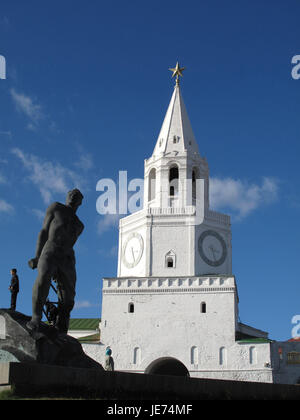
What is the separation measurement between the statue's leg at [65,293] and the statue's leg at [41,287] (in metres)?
0.59

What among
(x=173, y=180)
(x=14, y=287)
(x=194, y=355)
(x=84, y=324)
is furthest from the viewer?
(x=84, y=324)

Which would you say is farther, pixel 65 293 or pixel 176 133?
pixel 176 133

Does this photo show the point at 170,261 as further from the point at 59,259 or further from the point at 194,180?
the point at 59,259

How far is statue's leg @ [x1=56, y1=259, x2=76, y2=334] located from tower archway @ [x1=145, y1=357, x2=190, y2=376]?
28.3 metres

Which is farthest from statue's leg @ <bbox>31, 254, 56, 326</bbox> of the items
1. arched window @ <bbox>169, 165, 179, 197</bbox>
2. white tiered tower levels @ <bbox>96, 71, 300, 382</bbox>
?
arched window @ <bbox>169, 165, 179, 197</bbox>

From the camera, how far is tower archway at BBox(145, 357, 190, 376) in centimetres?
4003

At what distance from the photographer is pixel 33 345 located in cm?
1116

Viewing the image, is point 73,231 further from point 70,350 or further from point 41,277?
point 70,350

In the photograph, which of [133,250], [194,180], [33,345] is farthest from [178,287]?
[33,345]

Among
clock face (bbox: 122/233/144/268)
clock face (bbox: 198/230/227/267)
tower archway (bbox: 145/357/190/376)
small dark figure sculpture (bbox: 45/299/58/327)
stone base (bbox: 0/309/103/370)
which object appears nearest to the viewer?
stone base (bbox: 0/309/103/370)

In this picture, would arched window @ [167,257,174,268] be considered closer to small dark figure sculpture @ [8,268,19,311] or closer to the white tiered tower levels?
the white tiered tower levels

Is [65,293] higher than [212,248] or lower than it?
lower

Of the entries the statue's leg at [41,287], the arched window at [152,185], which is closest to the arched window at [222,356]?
the arched window at [152,185]

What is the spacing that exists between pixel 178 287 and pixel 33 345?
30.3 metres
